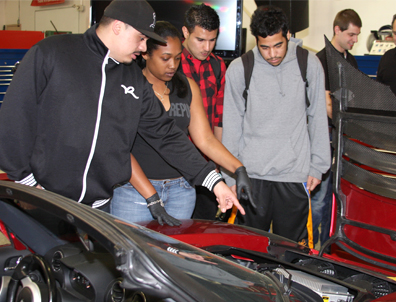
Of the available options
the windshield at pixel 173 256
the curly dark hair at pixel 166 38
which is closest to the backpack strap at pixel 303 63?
the curly dark hair at pixel 166 38

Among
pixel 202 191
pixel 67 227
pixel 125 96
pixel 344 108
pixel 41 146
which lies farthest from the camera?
pixel 202 191

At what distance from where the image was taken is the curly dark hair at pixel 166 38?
2.09m

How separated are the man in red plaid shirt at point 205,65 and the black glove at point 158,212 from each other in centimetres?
115

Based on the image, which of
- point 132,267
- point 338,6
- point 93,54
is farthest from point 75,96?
point 338,6

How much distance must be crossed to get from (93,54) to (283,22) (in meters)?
1.39

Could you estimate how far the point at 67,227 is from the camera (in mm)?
1331

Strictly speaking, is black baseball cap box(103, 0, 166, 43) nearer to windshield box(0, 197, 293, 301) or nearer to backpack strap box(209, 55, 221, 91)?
windshield box(0, 197, 293, 301)

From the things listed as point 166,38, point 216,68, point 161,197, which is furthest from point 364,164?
point 216,68

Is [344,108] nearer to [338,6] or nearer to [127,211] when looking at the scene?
[127,211]

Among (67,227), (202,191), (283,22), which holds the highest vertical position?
(283,22)

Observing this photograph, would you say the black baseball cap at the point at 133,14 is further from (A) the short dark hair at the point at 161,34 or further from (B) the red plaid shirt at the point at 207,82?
(B) the red plaid shirt at the point at 207,82

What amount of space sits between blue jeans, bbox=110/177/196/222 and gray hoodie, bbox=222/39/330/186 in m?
0.53

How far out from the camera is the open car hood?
5.41 ft

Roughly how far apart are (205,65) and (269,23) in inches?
26.5
